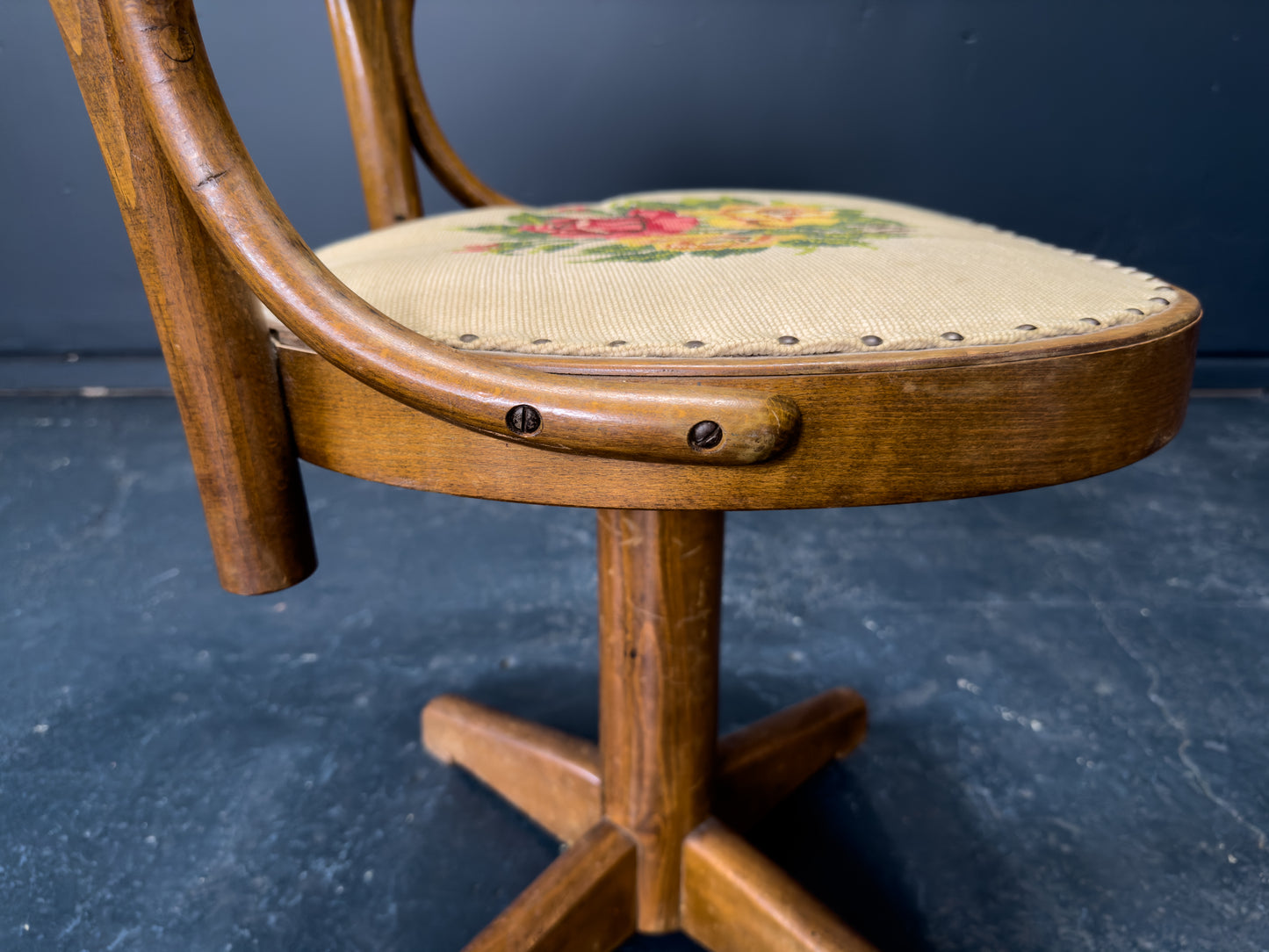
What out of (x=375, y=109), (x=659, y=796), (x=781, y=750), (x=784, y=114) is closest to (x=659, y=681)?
(x=659, y=796)

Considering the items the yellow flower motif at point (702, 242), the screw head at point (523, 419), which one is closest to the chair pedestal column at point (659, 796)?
the yellow flower motif at point (702, 242)

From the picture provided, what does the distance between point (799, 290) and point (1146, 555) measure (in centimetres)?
123

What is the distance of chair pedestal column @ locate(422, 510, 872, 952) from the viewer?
67 centimetres

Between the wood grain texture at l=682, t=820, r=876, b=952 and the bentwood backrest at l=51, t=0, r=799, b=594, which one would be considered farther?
the wood grain texture at l=682, t=820, r=876, b=952

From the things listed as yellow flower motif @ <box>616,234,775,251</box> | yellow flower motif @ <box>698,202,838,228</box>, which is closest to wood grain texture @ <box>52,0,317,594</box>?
yellow flower motif @ <box>616,234,775,251</box>

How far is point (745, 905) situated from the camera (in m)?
0.70

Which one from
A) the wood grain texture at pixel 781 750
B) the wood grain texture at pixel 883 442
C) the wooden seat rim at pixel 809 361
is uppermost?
the wooden seat rim at pixel 809 361

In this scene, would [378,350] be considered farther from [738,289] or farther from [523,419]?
[738,289]

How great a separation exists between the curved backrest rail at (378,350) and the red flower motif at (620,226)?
260 mm

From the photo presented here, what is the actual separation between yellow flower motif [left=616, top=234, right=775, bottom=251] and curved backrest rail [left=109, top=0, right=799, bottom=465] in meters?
0.21

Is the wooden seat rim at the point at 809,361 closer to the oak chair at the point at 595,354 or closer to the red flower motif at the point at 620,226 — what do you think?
the oak chair at the point at 595,354

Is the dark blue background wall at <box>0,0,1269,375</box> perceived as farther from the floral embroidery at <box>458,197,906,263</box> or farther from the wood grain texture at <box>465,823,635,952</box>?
the wood grain texture at <box>465,823,635,952</box>

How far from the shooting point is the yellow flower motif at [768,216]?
646mm

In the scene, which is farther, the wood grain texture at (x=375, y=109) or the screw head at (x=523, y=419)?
the wood grain texture at (x=375, y=109)
